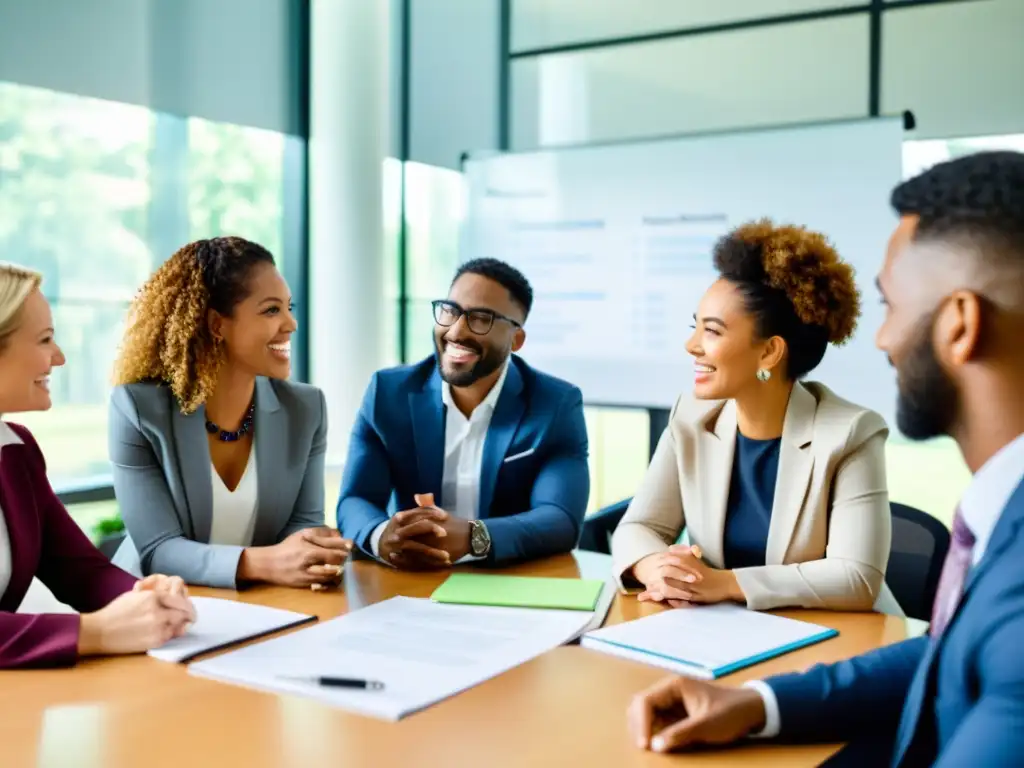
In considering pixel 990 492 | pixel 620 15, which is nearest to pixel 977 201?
pixel 990 492

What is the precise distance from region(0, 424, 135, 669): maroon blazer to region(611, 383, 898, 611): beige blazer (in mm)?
1049

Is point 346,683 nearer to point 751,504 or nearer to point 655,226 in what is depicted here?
point 751,504

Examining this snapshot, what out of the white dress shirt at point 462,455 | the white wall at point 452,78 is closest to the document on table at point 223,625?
the white dress shirt at point 462,455

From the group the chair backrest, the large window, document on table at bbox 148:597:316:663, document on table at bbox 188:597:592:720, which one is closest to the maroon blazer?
document on table at bbox 148:597:316:663

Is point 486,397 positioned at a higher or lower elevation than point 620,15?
lower

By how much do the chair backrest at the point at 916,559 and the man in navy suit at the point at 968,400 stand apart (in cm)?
130

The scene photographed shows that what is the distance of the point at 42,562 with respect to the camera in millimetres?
2027

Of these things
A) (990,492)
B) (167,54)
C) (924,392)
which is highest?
(167,54)

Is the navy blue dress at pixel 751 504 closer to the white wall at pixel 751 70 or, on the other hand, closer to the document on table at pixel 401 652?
the document on table at pixel 401 652

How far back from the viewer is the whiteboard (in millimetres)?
4410

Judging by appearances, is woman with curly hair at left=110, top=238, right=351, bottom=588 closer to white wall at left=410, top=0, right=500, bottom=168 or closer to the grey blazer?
the grey blazer

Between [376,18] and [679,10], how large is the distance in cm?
165

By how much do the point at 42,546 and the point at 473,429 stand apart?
114 centimetres

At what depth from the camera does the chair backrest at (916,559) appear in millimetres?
2418
